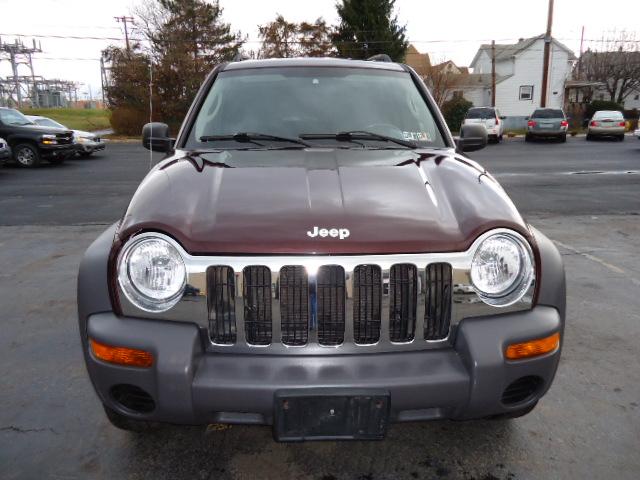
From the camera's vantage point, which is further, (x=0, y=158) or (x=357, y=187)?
(x=0, y=158)

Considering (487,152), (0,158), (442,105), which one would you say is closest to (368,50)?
(442,105)

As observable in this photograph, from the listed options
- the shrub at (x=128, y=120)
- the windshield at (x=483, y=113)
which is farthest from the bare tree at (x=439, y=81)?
the shrub at (x=128, y=120)

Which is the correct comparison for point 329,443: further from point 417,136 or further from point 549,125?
point 549,125

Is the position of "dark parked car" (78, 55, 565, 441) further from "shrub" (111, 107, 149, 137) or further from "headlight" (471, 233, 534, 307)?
"shrub" (111, 107, 149, 137)

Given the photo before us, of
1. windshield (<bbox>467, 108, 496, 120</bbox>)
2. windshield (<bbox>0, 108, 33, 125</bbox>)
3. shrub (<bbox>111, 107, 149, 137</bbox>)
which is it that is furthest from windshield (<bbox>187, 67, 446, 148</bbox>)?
shrub (<bbox>111, 107, 149, 137</bbox>)

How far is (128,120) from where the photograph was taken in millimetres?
29406

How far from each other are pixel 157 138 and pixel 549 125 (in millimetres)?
22967

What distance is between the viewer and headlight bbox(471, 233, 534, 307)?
199 centimetres

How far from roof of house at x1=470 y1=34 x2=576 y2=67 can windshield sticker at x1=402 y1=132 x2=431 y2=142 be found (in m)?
48.8

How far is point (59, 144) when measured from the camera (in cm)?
1495

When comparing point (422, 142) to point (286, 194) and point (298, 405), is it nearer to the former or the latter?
point (286, 194)

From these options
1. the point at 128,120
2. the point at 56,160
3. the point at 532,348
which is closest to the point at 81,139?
the point at 56,160

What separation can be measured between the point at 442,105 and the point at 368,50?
7094mm

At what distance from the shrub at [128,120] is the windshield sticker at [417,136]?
2868cm
